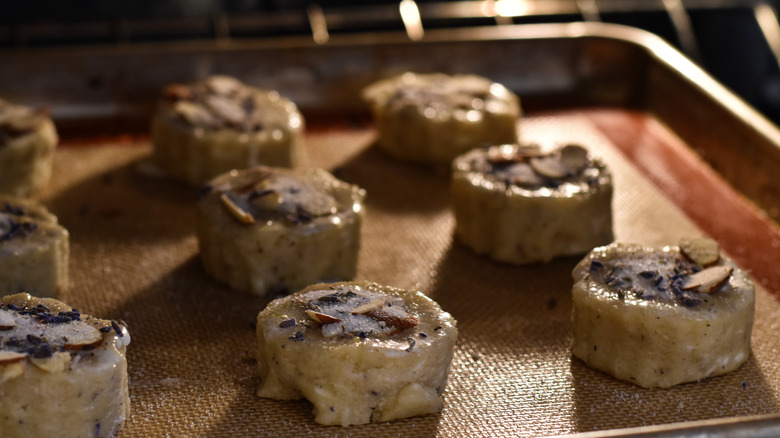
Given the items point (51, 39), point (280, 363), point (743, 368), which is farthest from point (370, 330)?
point (51, 39)

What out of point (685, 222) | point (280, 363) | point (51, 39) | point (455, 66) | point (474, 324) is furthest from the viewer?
point (51, 39)

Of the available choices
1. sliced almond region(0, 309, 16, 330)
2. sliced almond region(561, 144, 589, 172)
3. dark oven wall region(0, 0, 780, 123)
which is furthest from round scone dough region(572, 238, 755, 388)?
dark oven wall region(0, 0, 780, 123)

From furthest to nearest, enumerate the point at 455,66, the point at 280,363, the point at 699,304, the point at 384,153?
the point at 455,66, the point at 384,153, the point at 699,304, the point at 280,363

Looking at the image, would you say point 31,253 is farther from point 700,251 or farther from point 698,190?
point 698,190

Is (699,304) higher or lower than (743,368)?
higher

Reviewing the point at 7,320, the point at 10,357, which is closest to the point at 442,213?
the point at 7,320

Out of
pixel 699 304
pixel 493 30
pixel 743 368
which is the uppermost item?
pixel 493 30

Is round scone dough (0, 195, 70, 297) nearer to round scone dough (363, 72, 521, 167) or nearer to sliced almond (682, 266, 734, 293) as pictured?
round scone dough (363, 72, 521, 167)

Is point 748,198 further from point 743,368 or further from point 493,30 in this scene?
point 493,30
